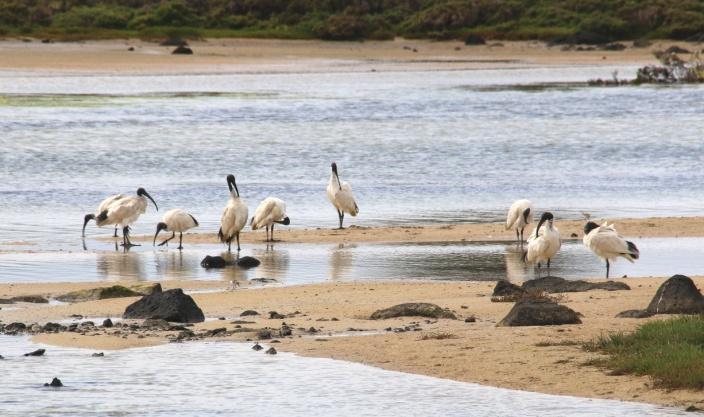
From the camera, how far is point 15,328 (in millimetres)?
12391

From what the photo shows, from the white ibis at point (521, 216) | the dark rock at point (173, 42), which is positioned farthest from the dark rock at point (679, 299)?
the dark rock at point (173, 42)

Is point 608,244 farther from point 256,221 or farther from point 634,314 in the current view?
point 256,221

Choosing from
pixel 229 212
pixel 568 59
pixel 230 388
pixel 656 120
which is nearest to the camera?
pixel 230 388

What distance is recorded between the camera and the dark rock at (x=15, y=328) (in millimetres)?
12305

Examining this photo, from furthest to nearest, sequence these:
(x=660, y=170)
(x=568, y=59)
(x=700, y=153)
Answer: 1. (x=568, y=59)
2. (x=700, y=153)
3. (x=660, y=170)

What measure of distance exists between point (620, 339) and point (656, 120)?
29997 mm

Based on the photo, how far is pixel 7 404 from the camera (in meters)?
10.0

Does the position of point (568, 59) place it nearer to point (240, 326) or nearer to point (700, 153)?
point (700, 153)

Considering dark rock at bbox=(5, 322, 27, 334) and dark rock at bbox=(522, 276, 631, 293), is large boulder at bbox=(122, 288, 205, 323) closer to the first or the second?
dark rock at bbox=(5, 322, 27, 334)

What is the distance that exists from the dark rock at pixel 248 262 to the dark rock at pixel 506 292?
412 cm

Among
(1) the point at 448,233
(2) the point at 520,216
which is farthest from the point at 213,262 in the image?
(2) the point at 520,216

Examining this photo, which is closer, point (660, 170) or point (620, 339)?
point (620, 339)

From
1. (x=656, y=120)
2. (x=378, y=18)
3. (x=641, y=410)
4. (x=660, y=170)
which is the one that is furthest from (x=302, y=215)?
(x=378, y=18)

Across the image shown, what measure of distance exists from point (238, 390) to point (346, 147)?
23571mm
